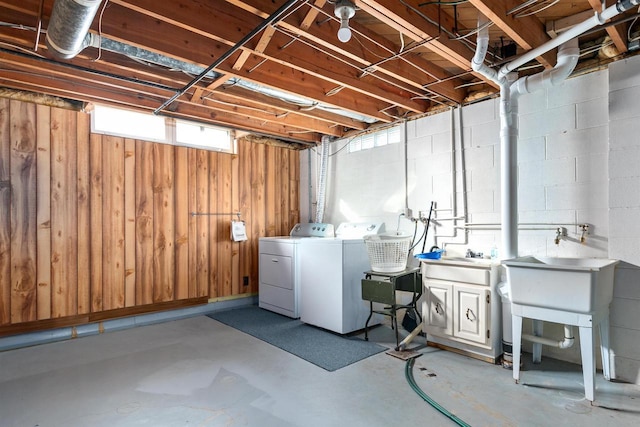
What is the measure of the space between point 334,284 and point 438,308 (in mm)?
1028

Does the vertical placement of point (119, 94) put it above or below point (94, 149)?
above

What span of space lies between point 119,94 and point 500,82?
3.45m

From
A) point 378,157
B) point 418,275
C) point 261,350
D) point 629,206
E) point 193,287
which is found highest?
point 378,157

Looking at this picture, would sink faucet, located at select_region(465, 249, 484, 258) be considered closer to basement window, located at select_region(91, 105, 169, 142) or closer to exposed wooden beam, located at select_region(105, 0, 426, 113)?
exposed wooden beam, located at select_region(105, 0, 426, 113)

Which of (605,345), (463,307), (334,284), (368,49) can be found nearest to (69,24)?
(368,49)

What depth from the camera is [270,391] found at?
238cm

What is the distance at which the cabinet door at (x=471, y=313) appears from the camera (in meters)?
2.77

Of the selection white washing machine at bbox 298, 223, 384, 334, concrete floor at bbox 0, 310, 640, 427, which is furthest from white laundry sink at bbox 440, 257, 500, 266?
white washing machine at bbox 298, 223, 384, 334

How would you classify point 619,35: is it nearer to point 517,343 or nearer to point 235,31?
point 517,343

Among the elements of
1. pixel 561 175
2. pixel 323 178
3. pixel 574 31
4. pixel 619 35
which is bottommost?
pixel 561 175

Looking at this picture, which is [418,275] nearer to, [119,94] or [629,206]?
[629,206]

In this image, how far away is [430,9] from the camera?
7.38 feet

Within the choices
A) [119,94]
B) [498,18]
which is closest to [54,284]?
[119,94]

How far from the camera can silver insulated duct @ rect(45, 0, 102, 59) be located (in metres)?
1.64
